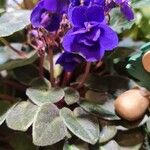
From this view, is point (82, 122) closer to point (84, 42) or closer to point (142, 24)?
point (84, 42)

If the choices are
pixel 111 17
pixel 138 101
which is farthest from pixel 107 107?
pixel 111 17

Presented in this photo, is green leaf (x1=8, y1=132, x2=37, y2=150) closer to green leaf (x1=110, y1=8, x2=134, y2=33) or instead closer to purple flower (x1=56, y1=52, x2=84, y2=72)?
purple flower (x1=56, y1=52, x2=84, y2=72)

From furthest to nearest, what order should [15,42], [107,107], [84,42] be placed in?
[15,42] → [107,107] → [84,42]

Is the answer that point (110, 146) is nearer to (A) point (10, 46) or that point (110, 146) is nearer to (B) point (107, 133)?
(B) point (107, 133)

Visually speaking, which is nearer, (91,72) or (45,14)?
(45,14)

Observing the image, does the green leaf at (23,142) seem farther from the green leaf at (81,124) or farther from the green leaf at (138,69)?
the green leaf at (138,69)

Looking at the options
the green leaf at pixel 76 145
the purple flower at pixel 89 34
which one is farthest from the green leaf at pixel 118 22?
the green leaf at pixel 76 145
